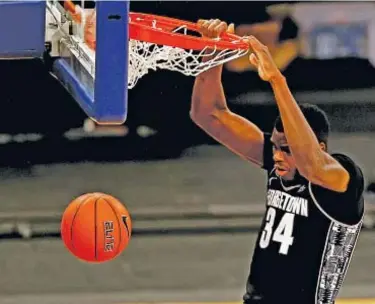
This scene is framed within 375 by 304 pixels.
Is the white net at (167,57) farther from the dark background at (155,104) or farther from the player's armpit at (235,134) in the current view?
the dark background at (155,104)

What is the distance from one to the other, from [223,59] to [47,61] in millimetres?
688

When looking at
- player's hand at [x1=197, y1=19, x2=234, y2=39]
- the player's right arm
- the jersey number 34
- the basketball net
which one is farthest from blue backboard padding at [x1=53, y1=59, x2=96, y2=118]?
the jersey number 34

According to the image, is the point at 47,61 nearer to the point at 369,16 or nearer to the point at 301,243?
the point at 301,243

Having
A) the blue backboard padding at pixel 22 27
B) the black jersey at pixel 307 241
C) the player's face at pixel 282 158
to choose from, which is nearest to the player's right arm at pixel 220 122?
the player's face at pixel 282 158

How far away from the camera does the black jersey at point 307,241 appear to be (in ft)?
11.0

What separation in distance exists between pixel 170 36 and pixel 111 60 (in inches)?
18.0

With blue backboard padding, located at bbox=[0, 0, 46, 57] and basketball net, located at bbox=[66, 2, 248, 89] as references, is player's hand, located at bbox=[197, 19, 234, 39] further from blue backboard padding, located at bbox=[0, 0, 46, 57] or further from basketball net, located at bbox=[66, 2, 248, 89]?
blue backboard padding, located at bbox=[0, 0, 46, 57]

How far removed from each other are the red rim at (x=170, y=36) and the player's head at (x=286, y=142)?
1.47ft

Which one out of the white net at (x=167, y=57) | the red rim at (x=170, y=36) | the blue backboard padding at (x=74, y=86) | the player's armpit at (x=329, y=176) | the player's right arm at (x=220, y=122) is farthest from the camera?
the player's right arm at (x=220, y=122)

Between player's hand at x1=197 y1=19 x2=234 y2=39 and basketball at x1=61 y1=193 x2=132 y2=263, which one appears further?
basketball at x1=61 y1=193 x2=132 y2=263

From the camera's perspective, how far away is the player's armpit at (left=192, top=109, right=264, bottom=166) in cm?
363

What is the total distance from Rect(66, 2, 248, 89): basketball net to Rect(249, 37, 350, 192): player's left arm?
24cm

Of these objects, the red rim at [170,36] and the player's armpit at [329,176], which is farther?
the player's armpit at [329,176]

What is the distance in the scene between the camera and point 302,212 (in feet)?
11.1
